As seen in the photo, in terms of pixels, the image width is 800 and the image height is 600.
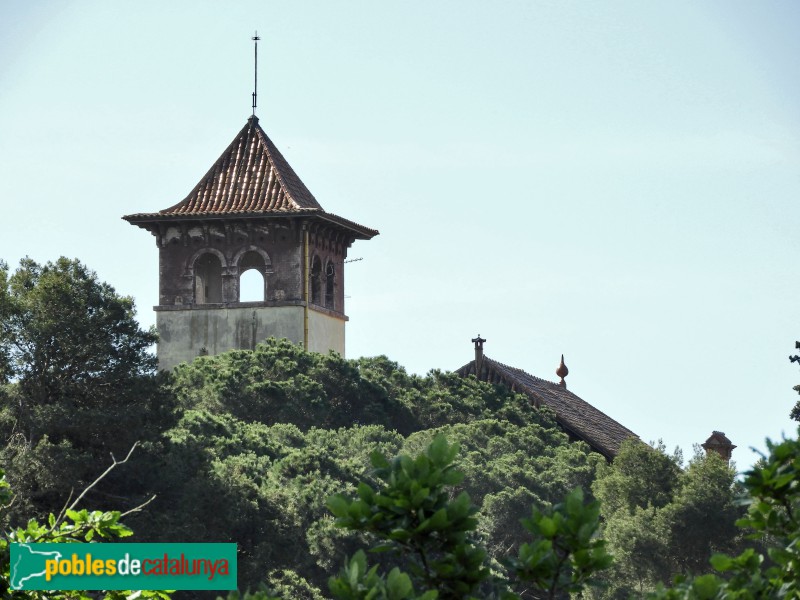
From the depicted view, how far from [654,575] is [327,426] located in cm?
923

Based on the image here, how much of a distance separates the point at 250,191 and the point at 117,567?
4477cm

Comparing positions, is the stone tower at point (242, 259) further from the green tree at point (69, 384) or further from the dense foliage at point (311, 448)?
the green tree at point (69, 384)

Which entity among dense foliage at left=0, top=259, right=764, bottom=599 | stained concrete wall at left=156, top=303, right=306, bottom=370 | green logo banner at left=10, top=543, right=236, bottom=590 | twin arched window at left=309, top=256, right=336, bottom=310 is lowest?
green logo banner at left=10, top=543, right=236, bottom=590

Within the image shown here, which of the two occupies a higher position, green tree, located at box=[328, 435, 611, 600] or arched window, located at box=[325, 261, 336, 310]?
arched window, located at box=[325, 261, 336, 310]

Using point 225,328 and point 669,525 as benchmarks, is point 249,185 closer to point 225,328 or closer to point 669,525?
point 225,328

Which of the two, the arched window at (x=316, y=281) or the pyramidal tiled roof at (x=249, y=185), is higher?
the pyramidal tiled roof at (x=249, y=185)

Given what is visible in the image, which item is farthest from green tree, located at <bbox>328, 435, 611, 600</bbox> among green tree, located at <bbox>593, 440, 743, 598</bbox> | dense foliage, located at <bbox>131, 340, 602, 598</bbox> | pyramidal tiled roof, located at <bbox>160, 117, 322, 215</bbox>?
pyramidal tiled roof, located at <bbox>160, 117, 322, 215</bbox>

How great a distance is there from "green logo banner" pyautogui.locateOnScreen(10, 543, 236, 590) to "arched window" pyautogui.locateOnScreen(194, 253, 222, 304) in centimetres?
4412

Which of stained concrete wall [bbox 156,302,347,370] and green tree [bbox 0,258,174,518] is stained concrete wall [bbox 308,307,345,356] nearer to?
stained concrete wall [bbox 156,302,347,370]

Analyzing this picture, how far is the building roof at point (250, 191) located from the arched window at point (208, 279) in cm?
161

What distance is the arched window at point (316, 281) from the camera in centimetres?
5469

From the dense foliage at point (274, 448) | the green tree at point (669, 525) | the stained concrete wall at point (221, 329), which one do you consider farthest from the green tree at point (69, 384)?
the stained concrete wall at point (221, 329)

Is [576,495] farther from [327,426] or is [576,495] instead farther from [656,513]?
[327,426]

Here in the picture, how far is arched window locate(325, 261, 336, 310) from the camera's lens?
55906 millimetres
